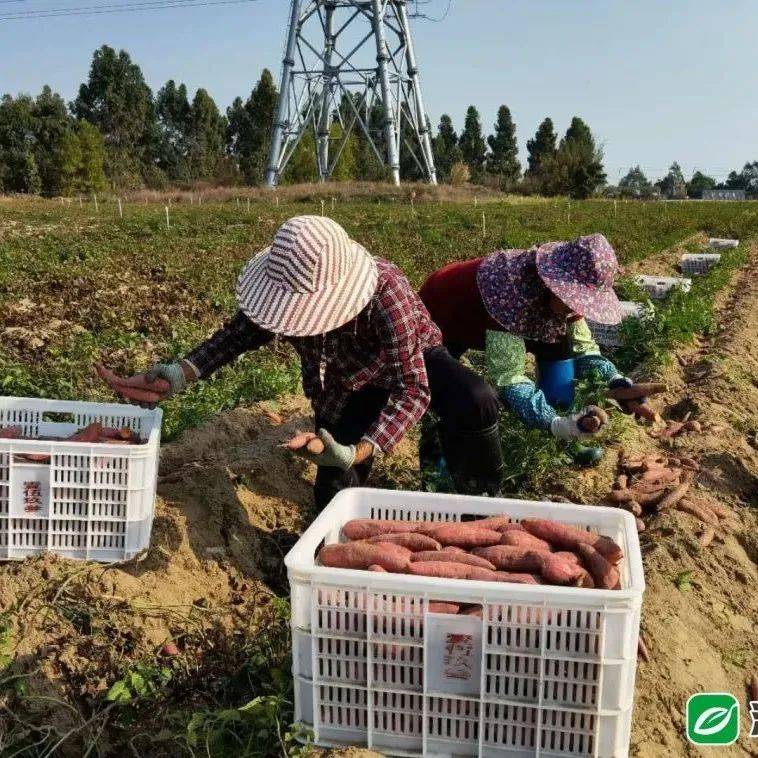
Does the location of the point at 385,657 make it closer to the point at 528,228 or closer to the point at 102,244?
the point at 102,244

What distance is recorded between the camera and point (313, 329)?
267 cm

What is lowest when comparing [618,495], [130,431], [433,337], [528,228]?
[618,495]

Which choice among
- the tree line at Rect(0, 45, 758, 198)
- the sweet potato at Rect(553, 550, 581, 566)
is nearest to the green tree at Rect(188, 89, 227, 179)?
the tree line at Rect(0, 45, 758, 198)

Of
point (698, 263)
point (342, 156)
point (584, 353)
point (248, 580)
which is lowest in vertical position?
point (248, 580)

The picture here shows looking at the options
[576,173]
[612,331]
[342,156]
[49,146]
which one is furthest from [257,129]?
[612,331]

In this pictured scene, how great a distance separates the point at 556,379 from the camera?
4070 millimetres

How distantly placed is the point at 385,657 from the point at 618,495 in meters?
2.03

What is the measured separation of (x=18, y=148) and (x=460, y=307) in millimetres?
43225

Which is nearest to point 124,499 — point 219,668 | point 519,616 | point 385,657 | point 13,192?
point 219,668

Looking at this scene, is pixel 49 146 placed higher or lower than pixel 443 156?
lower

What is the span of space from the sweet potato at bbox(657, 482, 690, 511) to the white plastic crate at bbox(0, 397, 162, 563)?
6.95 feet

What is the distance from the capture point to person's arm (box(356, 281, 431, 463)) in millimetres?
2791

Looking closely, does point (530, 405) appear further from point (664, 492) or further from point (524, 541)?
point (524, 541)

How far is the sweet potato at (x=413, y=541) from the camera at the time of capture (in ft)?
7.29
